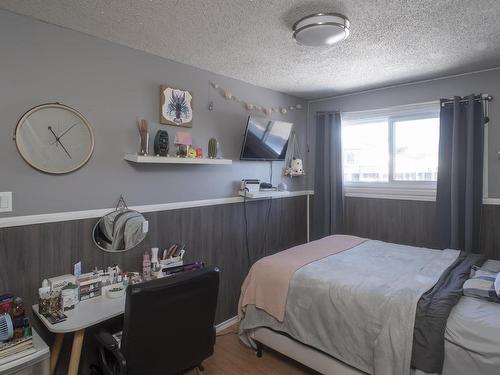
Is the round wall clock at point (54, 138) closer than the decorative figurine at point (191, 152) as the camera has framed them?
Yes

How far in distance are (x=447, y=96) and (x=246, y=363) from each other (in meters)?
3.09

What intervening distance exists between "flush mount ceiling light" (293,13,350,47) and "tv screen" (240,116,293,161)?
112 centimetres

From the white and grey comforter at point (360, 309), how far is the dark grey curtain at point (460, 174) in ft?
1.58

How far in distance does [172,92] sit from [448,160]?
2.65 metres

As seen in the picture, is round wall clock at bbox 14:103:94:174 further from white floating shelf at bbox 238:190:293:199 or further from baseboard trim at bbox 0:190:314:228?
white floating shelf at bbox 238:190:293:199

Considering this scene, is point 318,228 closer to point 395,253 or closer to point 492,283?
point 395,253

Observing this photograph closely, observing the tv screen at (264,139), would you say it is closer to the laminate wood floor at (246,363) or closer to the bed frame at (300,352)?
the bed frame at (300,352)

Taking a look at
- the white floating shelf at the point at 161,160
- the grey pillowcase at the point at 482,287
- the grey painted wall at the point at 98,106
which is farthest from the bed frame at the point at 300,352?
the white floating shelf at the point at 161,160

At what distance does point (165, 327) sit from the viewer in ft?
5.03

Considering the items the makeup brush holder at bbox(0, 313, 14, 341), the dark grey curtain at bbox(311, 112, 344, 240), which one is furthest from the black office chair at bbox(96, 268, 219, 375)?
the dark grey curtain at bbox(311, 112, 344, 240)

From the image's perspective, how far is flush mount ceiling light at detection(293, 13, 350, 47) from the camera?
1804 mm

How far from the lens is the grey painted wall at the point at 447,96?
9.24 ft

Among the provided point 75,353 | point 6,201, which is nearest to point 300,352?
point 75,353

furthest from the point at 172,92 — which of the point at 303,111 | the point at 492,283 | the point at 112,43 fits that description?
the point at 492,283
